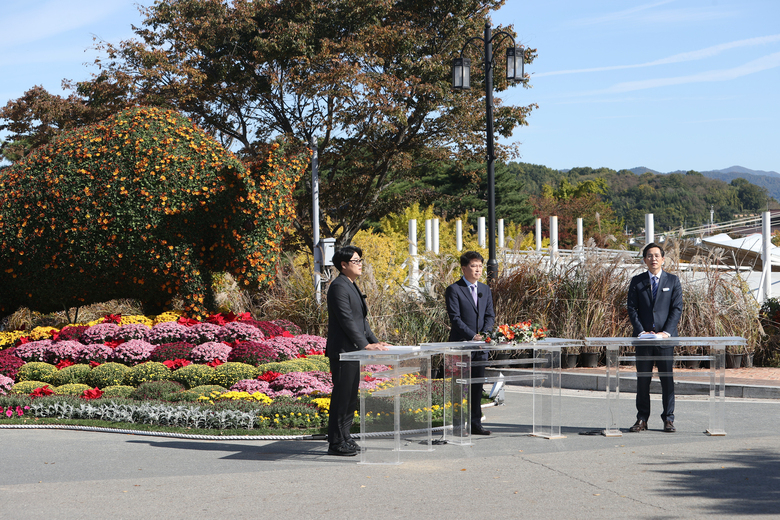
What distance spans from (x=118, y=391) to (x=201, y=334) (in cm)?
187

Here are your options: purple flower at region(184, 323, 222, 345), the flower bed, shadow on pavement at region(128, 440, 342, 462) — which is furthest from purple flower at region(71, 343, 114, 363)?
shadow on pavement at region(128, 440, 342, 462)

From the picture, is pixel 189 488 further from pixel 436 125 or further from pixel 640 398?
pixel 436 125

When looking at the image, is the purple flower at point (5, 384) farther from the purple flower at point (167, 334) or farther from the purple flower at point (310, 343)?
the purple flower at point (310, 343)

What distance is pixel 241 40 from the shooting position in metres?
20.8

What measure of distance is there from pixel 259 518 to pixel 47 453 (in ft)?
11.3

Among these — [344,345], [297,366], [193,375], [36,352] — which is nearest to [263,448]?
[344,345]

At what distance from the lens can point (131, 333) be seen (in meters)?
11.4

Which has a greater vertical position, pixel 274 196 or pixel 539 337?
pixel 274 196

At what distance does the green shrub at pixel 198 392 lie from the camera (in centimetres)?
904

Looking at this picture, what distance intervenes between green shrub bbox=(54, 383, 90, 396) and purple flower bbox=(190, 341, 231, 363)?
58.4 inches

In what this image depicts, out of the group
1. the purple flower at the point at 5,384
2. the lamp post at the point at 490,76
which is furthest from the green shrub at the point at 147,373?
the lamp post at the point at 490,76

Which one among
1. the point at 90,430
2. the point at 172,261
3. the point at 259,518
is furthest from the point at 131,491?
the point at 172,261

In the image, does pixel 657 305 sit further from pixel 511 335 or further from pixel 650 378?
pixel 511 335

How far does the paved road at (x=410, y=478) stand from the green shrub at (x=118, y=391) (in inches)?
58.0
